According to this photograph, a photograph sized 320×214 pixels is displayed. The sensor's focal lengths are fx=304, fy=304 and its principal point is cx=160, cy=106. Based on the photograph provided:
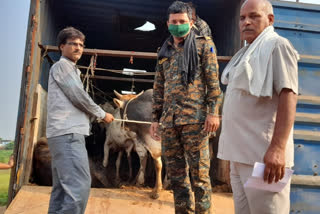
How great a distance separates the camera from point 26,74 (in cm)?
498

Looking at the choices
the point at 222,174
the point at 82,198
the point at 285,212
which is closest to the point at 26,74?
the point at 82,198

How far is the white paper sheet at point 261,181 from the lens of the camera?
5.48ft

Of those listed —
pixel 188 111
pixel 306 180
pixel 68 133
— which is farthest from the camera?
pixel 306 180

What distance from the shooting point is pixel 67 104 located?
2.90 m

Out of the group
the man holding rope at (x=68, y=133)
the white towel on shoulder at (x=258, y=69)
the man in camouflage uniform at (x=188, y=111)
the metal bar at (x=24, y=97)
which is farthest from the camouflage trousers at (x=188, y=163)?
the metal bar at (x=24, y=97)

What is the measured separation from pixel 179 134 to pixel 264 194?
53.6 inches

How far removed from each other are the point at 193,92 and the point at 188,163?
27.4 inches

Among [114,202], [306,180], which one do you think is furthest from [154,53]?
[306,180]

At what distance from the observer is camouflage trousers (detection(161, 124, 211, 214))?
2855mm

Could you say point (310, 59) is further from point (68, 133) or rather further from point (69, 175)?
point (69, 175)

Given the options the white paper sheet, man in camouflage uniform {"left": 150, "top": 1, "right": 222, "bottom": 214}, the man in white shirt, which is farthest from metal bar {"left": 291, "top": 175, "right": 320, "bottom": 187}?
the white paper sheet

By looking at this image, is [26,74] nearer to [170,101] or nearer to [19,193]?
[19,193]

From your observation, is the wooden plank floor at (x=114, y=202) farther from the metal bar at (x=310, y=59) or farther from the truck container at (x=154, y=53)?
the metal bar at (x=310, y=59)

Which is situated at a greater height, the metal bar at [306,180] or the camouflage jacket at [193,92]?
the camouflage jacket at [193,92]
